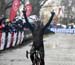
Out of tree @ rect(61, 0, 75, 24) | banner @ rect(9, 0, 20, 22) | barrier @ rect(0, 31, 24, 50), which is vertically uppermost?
banner @ rect(9, 0, 20, 22)

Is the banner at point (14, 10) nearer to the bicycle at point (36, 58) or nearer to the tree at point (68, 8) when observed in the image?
the bicycle at point (36, 58)

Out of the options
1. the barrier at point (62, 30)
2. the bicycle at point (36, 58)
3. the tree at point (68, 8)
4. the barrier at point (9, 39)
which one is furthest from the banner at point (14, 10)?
the tree at point (68, 8)

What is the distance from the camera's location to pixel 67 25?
59.1m

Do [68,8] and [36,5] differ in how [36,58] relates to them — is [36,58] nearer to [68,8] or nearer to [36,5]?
[36,5]

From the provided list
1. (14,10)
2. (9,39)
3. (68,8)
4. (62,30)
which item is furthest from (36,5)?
(9,39)

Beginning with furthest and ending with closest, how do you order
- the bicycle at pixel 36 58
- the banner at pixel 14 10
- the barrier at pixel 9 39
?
the banner at pixel 14 10 → the barrier at pixel 9 39 → the bicycle at pixel 36 58

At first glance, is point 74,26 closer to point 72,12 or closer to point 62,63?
point 72,12

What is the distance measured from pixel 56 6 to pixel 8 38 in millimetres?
40353

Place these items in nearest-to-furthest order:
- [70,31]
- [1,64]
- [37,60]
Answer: [37,60]
[1,64]
[70,31]

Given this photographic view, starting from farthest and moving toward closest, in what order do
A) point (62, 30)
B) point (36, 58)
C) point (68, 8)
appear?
point (68, 8), point (62, 30), point (36, 58)

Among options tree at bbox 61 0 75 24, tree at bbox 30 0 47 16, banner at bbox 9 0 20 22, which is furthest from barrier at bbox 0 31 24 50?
tree at bbox 61 0 75 24

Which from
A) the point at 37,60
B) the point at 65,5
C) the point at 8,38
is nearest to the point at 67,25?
the point at 65,5

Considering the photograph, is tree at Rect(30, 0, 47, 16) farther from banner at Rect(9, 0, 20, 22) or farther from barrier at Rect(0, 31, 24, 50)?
Result: barrier at Rect(0, 31, 24, 50)

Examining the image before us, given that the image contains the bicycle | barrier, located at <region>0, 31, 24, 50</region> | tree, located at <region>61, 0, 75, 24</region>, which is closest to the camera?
the bicycle
